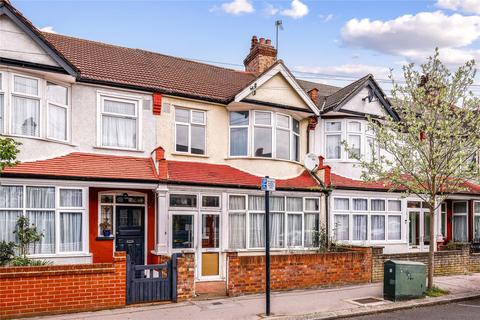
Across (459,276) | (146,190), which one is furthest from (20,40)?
(459,276)

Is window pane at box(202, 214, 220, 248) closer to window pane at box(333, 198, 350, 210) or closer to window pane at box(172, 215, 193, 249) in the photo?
window pane at box(172, 215, 193, 249)

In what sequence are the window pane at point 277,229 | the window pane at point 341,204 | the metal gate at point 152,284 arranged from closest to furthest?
the metal gate at point 152,284 < the window pane at point 277,229 < the window pane at point 341,204

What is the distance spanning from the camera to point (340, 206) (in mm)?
16922

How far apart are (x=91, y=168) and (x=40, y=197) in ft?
5.12

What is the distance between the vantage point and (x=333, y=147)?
59.1 feet

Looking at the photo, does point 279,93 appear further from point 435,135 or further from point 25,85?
point 25,85

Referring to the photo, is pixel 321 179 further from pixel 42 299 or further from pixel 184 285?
pixel 42 299

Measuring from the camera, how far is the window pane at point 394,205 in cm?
1797

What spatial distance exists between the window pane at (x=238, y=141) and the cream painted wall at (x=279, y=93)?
4.47 feet

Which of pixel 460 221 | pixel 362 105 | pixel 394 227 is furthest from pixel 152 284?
pixel 460 221

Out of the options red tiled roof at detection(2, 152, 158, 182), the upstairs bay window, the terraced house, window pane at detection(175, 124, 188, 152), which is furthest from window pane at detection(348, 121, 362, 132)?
red tiled roof at detection(2, 152, 158, 182)

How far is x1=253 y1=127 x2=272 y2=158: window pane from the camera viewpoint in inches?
642

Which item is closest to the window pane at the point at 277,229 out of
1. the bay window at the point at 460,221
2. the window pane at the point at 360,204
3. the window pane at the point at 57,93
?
the window pane at the point at 360,204

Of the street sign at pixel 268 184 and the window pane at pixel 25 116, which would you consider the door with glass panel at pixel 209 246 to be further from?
the window pane at pixel 25 116
